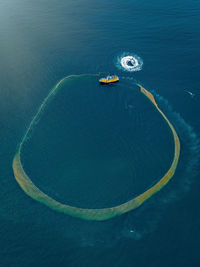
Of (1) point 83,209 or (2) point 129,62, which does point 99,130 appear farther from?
(2) point 129,62

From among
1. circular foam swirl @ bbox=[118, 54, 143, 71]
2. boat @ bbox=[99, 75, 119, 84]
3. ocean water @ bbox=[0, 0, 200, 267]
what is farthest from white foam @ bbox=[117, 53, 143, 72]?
boat @ bbox=[99, 75, 119, 84]

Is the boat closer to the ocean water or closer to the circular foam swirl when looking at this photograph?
the ocean water

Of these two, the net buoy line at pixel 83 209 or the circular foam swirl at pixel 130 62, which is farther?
the circular foam swirl at pixel 130 62

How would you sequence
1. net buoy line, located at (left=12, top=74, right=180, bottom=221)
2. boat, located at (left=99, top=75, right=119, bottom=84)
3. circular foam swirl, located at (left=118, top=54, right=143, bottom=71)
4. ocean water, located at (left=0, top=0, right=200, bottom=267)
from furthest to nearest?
circular foam swirl, located at (left=118, top=54, right=143, bottom=71)
boat, located at (left=99, top=75, right=119, bottom=84)
net buoy line, located at (left=12, top=74, right=180, bottom=221)
ocean water, located at (left=0, top=0, right=200, bottom=267)

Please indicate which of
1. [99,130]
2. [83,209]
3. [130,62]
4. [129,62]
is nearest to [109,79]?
[129,62]

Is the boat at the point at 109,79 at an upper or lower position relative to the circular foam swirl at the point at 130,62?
lower

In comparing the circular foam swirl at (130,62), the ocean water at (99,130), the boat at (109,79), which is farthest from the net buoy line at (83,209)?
the circular foam swirl at (130,62)

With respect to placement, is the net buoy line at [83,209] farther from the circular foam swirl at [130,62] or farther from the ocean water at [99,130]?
the circular foam swirl at [130,62]

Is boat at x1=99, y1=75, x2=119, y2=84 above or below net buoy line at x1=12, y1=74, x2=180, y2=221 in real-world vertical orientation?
above

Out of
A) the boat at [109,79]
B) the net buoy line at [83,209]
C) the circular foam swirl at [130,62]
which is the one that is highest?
the circular foam swirl at [130,62]
